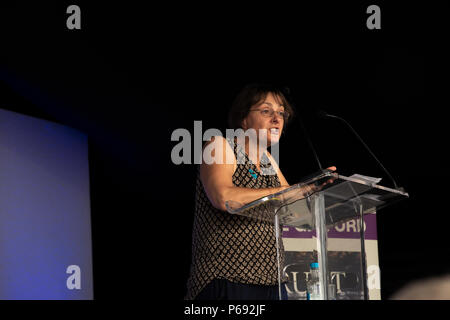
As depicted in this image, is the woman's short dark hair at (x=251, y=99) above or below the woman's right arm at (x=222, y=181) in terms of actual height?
above

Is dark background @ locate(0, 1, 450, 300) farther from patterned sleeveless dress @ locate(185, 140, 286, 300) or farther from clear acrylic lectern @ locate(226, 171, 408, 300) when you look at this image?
clear acrylic lectern @ locate(226, 171, 408, 300)

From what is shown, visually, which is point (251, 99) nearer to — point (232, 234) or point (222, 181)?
point (222, 181)

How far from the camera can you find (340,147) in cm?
410

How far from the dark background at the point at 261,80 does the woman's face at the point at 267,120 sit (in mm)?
1147

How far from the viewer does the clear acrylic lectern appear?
1678 mm

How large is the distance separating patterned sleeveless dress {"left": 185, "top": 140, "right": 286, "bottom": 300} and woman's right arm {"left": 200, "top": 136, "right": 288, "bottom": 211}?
0.21 ft

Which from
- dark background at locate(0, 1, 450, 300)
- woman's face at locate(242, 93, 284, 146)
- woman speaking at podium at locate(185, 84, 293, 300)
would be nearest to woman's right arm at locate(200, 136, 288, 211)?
woman speaking at podium at locate(185, 84, 293, 300)

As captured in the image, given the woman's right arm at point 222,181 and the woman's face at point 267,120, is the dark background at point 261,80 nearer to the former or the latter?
the woman's face at point 267,120

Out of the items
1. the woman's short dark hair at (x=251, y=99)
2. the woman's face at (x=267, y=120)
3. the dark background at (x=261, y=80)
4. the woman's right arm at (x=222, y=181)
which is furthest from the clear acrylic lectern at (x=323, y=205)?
the dark background at (x=261, y=80)

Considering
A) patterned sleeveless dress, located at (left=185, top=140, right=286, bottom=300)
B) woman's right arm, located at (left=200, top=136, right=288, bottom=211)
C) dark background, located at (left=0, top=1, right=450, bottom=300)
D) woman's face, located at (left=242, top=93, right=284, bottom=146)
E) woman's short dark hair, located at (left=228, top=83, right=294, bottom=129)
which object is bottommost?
patterned sleeveless dress, located at (left=185, top=140, right=286, bottom=300)

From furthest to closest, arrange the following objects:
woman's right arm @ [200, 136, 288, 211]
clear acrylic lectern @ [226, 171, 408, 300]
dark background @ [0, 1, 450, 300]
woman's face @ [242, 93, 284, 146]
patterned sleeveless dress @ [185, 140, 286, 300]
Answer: dark background @ [0, 1, 450, 300], woman's face @ [242, 93, 284, 146], patterned sleeveless dress @ [185, 140, 286, 300], woman's right arm @ [200, 136, 288, 211], clear acrylic lectern @ [226, 171, 408, 300]

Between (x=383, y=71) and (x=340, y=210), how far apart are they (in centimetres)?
200

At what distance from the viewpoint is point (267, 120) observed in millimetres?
2258

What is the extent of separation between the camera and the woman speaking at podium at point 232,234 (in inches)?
77.5
